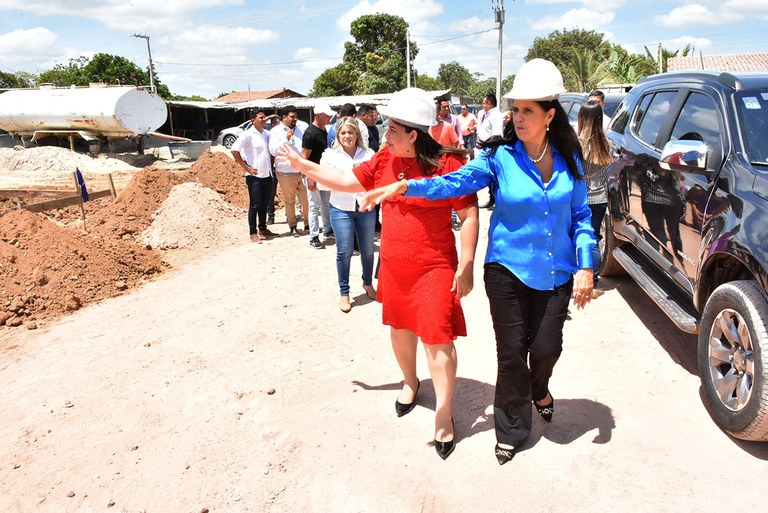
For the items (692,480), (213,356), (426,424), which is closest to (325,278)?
(213,356)

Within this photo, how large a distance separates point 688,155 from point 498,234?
152 cm

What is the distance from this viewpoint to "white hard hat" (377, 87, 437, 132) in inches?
112

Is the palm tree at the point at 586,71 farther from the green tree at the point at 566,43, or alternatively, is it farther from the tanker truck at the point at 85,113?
the green tree at the point at 566,43

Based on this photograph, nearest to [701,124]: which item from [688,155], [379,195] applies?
[688,155]

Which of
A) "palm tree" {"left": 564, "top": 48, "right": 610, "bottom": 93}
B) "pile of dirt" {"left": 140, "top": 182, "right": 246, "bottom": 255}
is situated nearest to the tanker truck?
"pile of dirt" {"left": 140, "top": 182, "right": 246, "bottom": 255}

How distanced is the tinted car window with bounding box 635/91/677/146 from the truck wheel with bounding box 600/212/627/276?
0.92 m

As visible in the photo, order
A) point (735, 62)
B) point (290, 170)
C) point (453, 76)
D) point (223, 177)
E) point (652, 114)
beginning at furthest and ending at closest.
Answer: point (453, 76)
point (735, 62)
point (223, 177)
point (290, 170)
point (652, 114)

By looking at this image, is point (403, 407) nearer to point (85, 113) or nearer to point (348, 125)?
point (348, 125)

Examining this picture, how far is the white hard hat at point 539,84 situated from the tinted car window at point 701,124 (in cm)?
151

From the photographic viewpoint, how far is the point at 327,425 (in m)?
3.58

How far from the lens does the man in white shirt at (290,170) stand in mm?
8264

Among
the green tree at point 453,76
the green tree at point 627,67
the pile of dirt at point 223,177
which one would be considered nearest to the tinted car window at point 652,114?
the pile of dirt at point 223,177

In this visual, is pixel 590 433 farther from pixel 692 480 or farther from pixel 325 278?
pixel 325 278

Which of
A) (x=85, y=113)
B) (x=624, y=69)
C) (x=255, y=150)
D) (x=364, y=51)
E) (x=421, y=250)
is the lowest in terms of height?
(x=421, y=250)
